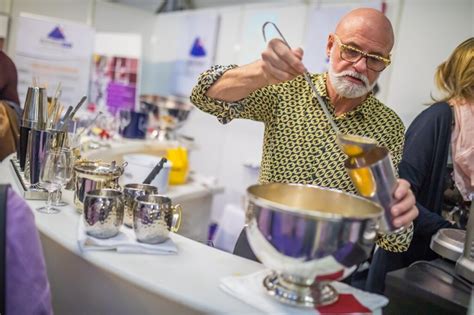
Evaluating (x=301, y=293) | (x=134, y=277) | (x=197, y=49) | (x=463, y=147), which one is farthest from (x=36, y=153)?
(x=197, y=49)

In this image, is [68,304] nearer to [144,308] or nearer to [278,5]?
[144,308]

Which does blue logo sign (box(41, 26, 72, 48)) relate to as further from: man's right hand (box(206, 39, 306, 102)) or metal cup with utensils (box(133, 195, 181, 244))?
metal cup with utensils (box(133, 195, 181, 244))

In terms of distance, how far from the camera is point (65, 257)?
1.25 m

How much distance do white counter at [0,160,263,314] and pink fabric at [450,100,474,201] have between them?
3.89 feet

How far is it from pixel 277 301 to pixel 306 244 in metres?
0.16

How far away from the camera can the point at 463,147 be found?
1.87 m

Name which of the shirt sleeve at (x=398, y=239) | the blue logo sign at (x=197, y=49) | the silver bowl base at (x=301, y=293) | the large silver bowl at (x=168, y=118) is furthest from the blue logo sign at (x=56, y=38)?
the silver bowl base at (x=301, y=293)

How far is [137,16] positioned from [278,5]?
71.5 inches

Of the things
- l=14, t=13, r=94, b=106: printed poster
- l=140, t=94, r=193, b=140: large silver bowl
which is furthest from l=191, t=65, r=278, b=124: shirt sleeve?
l=14, t=13, r=94, b=106: printed poster

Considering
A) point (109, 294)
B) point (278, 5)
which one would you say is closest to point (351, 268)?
point (109, 294)

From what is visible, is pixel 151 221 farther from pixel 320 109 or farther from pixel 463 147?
pixel 463 147

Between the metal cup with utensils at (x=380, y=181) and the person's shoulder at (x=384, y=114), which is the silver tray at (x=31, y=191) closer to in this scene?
the metal cup with utensils at (x=380, y=181)

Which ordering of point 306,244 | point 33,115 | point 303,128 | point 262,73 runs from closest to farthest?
point 306,244
point 262,73
point 303,128
point 33,115

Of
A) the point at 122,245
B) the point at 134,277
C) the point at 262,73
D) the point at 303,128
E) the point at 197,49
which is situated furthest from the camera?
the point at 197,49
